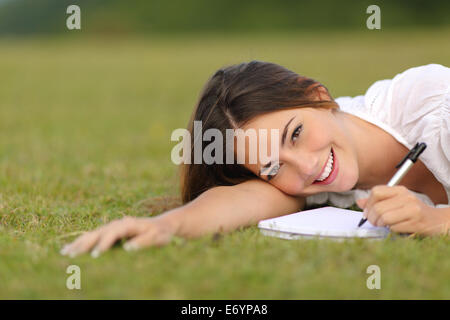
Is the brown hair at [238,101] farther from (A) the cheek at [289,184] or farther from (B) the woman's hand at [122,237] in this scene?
(B) the woman's hand at [122,237]

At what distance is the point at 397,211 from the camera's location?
7.63ft

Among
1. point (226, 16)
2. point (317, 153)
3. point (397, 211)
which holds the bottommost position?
point (397, 211)

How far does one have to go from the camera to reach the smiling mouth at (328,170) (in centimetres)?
283

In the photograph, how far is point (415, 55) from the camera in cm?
1368

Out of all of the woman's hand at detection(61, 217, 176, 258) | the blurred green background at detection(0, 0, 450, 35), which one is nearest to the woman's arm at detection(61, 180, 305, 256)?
the woman's hand at detection(61, 217, 176, 258)

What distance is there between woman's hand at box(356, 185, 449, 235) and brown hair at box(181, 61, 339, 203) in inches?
30.2

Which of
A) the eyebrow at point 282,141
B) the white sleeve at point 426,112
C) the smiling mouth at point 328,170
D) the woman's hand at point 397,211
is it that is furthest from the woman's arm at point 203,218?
the white sleeve at point 426,112

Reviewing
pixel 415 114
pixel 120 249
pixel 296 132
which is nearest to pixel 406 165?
pixel 296 132

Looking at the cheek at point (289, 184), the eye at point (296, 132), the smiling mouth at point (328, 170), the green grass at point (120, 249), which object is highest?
the eye at point (296, 132)

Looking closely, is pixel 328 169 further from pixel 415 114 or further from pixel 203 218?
pixel 203 218

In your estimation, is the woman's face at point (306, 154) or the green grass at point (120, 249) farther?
the woman's face at point (306, 154)

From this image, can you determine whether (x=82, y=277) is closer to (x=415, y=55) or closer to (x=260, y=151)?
(x=260, y=151)

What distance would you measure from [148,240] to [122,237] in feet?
0.34

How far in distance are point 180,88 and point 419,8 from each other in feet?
96.4
